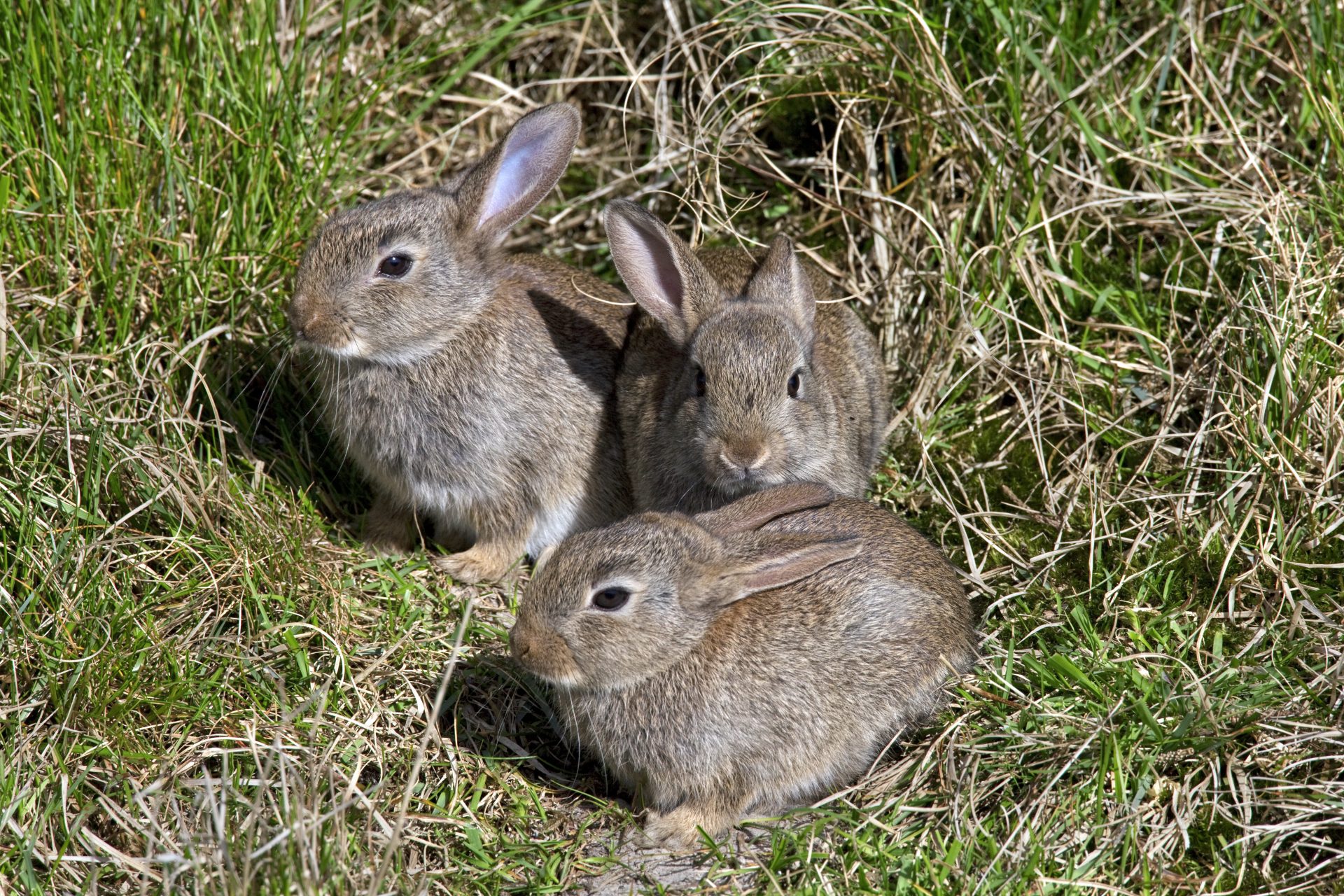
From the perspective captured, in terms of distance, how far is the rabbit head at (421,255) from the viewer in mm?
5059

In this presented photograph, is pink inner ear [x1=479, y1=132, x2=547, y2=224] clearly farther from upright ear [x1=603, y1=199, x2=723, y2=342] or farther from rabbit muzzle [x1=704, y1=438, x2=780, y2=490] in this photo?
rabbit muzzle [x1=704, y1=438, x2=780, y2=490]

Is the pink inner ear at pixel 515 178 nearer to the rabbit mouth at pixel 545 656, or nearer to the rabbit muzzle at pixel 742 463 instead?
the rabbit muzzle at pixel 742 463

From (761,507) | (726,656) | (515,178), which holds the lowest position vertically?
(726,656)

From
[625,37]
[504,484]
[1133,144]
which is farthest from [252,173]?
[1133,144]

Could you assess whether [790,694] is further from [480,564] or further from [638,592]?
[480,564]

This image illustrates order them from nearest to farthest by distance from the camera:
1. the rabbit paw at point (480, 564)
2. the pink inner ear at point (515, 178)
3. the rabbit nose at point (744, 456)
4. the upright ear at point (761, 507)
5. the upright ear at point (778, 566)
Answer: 1. the upright ear at point (778, 566)
2. the upright ear at point (761, 507)
3. the rabbit nose at point (744, 456)
4. the pink inner ear at point (515, 178)
5. the rabbit paw at point (480, 564)

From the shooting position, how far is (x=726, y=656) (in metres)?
4.40

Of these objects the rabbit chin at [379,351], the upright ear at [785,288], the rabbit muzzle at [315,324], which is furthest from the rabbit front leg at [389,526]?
the upright ear at [785,288]

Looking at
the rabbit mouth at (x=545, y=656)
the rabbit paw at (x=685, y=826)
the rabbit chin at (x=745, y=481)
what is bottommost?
the rabbit paw at (x=685, y=826)

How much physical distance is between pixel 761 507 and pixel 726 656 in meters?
0.50

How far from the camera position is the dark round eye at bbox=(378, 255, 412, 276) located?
5152 mm

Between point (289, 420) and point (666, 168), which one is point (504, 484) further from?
point (666, 168)

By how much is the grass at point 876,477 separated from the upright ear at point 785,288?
39 centimetres

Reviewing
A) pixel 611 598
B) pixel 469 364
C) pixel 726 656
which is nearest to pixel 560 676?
pixel 611 598
